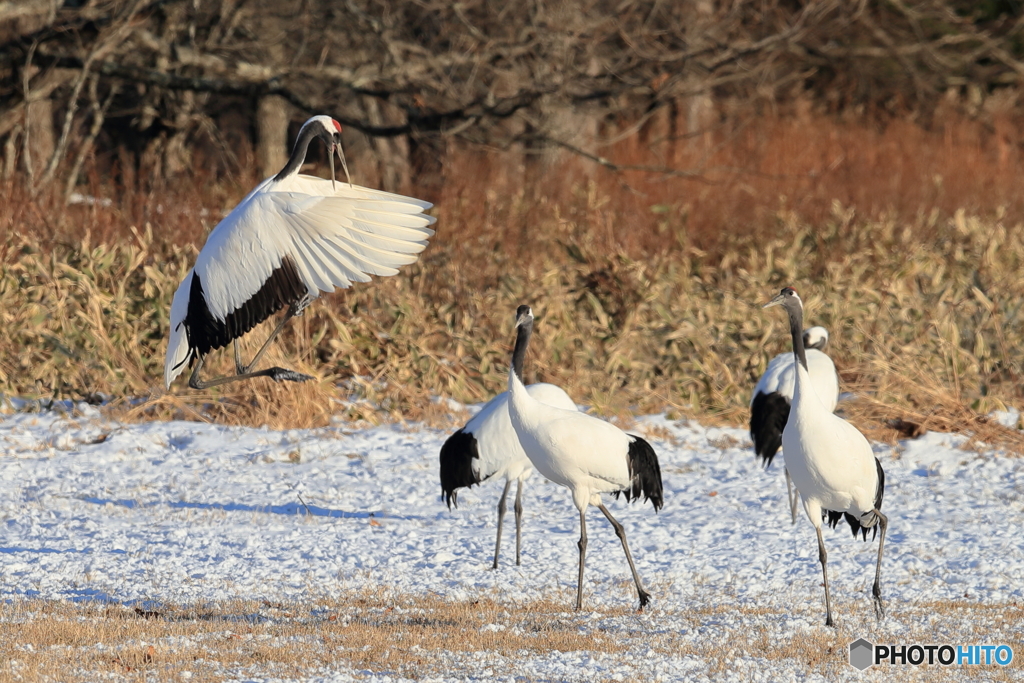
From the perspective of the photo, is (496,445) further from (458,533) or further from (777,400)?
(777,400)

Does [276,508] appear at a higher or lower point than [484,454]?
lower

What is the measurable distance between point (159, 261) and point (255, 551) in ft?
15.1

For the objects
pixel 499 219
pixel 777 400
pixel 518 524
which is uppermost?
pixel 499 219

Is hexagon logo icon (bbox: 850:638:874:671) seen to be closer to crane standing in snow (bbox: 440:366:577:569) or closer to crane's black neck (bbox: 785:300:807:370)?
crane's black neck (bbox: 785:300:807:370)

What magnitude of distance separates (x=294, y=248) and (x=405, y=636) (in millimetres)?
1827

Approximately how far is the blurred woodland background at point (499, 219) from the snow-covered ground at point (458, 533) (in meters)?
0.75

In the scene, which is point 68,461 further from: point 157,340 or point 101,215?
point 101,215

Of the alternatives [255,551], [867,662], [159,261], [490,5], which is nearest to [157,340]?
[159,261]

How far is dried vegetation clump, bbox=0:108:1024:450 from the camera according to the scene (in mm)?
9094

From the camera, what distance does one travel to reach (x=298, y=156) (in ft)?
20.9

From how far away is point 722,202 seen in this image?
1377 cm

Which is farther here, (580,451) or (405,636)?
(580,451)

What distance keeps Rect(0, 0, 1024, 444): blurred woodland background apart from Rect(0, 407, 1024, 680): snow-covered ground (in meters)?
0.75

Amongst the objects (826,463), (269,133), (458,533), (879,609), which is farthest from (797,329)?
(269,133)
